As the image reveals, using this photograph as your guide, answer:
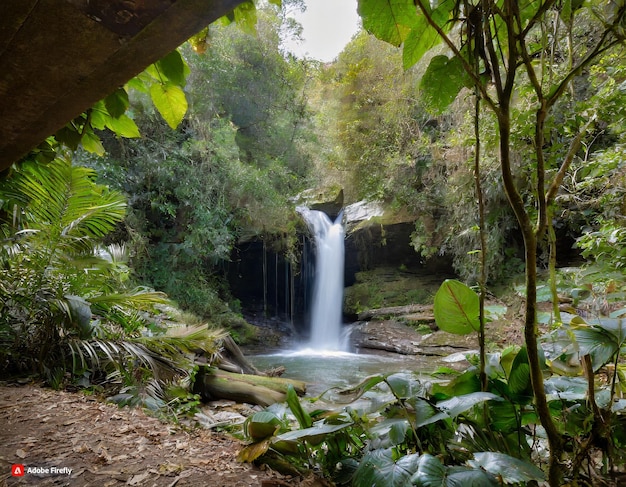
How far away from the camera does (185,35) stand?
72cm

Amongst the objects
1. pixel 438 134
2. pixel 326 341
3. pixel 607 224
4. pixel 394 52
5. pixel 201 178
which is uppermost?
pixel 394 52

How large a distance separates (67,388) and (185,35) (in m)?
2.91

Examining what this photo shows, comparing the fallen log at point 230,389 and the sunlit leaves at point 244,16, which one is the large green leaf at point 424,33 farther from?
the fallen log at point 230,389

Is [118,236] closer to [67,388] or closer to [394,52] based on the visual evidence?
[67,388]

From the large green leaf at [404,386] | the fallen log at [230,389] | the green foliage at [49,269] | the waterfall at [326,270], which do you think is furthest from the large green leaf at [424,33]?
the waterfall at [326,270]

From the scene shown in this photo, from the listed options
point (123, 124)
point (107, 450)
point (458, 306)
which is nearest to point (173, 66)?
point (123, 124)

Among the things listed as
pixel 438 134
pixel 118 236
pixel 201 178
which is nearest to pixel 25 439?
pixel 118 236

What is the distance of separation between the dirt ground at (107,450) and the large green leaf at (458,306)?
28.4 inches

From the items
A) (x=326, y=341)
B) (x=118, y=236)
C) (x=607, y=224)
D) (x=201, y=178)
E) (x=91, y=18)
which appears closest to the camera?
(x=91, y=18)

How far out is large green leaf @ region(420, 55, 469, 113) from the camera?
0.99 meters

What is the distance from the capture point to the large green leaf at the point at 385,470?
2.94ft

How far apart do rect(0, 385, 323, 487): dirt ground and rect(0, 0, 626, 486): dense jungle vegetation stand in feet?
0.53

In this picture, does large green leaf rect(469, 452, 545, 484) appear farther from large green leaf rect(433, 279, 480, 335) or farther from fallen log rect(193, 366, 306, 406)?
fallen log rect(193, 366, 306, 406)

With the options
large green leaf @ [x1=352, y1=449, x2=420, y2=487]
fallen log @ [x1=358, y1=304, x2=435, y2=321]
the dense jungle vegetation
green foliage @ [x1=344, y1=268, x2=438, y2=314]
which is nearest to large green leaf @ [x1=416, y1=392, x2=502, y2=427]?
the dense jungle vegetation
